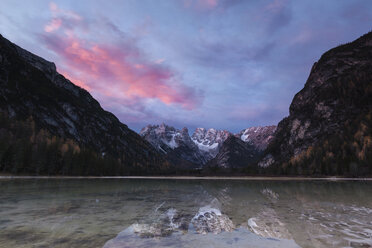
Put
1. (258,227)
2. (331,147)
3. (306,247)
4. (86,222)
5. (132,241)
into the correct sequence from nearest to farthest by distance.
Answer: (306,247) → (132,241) → (258,227) → (86,222) → (331,147)

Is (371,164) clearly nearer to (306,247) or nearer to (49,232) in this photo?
(306,247)

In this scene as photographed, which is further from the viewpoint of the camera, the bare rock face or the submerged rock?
the bare rock face

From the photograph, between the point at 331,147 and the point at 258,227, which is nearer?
the point at 258,227

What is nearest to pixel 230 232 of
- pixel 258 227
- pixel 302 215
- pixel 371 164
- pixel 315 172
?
pixel 258 227

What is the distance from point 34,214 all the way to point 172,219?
43.8 feet

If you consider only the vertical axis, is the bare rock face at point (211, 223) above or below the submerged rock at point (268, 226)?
below

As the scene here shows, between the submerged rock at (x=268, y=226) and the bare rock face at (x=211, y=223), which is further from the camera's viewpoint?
the bare rock face at (x=211, y=223)

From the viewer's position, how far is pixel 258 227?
56.5 feet

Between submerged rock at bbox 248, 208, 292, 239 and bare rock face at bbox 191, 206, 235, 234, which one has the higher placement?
submerged rock at bbox 248, 208, 292, 239

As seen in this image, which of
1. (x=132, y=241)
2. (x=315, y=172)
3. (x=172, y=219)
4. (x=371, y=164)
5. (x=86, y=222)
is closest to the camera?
(x=132, y=241)

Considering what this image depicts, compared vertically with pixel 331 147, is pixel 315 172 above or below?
below

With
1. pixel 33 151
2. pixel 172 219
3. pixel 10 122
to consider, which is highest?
pixel 10 122

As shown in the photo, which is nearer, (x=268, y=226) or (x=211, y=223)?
(x=268, y=226)

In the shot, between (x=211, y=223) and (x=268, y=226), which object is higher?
(x=268, y=226)
